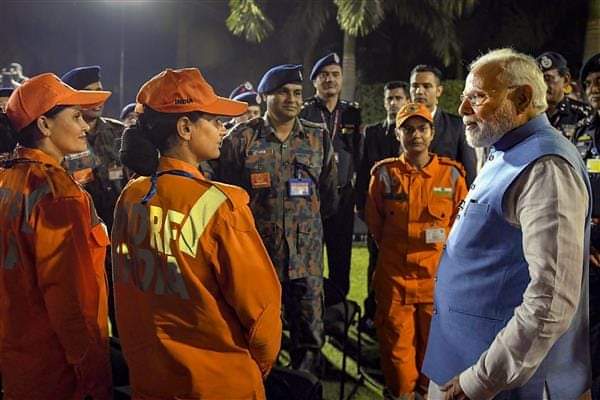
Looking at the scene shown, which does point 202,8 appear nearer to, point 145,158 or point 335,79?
point 335,79

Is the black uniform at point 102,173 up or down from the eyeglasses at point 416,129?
down

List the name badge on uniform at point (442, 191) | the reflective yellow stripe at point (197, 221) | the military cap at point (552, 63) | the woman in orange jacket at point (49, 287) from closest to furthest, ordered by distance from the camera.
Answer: the reflective yellow stripe at point (197, 221), the woman in orange jacket at point (49, 287), the name badge on uniform at point (442, 191), the military cap at point (552, 63)

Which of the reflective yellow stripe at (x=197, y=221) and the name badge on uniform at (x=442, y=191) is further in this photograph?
the name badge on uniform at (x=442, y=191)

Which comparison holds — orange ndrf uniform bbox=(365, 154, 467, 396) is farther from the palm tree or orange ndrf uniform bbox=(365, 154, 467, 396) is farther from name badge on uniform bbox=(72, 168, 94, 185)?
the palm tree

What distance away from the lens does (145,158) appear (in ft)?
7.30

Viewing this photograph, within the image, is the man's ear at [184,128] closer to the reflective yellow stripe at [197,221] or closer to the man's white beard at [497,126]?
the reflective yellow stripe at [197,221]

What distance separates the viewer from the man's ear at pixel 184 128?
225 cm

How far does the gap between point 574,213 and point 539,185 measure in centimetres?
14

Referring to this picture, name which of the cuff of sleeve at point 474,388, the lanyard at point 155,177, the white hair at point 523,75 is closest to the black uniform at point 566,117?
the white hair at point 523,75

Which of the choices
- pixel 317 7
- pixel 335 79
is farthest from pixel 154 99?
pixel 317 7

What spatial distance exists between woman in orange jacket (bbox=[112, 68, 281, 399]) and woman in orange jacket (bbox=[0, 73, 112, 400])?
271mm

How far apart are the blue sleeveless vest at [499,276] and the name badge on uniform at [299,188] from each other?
1911mm

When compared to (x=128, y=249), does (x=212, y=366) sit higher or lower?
lower

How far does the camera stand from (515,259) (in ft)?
6.96
